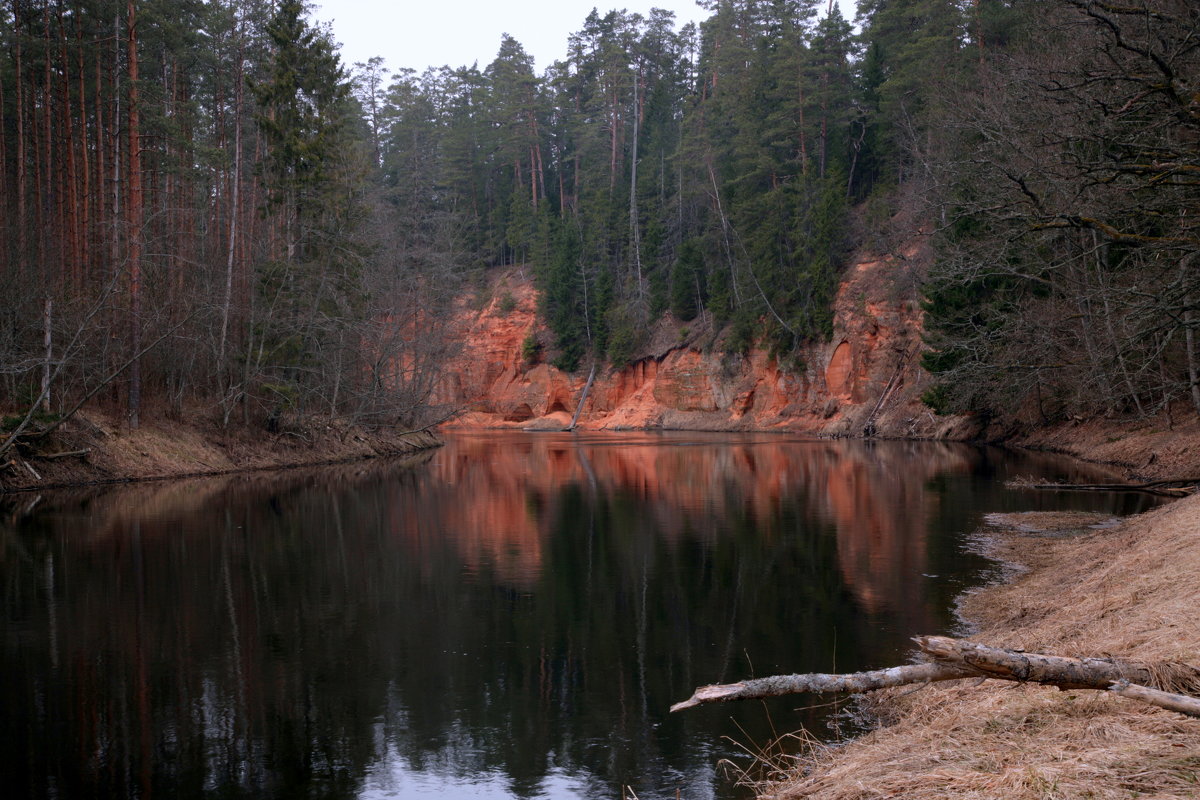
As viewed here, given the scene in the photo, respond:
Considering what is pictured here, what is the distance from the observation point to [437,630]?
1057cm

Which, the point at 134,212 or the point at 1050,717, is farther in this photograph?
the point at 134,212

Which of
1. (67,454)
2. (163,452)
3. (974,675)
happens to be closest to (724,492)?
(163,452)

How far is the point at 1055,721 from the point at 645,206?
6677 centimetres

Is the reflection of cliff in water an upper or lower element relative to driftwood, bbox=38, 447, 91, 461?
lower

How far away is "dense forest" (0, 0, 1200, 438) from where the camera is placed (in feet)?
47.8

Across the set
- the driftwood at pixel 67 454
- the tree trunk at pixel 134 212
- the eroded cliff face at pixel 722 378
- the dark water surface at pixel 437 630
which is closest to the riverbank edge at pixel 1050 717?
the dark water surface at pixel 437 630

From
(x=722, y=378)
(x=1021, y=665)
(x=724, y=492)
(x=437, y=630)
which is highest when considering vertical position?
(x=722, y=378)

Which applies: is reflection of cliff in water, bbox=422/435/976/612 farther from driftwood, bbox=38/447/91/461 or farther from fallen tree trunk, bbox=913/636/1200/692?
driftwood, bbox=38/447/91/461

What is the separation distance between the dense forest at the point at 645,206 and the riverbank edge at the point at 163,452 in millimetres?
778

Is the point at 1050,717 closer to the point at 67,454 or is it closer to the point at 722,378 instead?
the point at 67,454

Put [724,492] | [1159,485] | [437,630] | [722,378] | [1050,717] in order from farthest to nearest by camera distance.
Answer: [722,378], [724,492], [1159,485], [437,630], [1050,717]

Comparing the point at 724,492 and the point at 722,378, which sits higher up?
the point at 722,378

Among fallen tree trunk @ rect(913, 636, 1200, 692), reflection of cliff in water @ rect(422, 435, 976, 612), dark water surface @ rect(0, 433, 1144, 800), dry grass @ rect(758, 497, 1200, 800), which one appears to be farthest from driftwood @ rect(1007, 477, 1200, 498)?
fallen tree trunk @ rect(913, 636, 1200, 692)

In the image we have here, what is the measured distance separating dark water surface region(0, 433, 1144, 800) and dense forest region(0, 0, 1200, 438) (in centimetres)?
484
